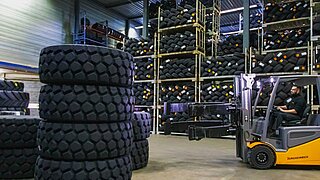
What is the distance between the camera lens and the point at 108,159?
10.0 ft

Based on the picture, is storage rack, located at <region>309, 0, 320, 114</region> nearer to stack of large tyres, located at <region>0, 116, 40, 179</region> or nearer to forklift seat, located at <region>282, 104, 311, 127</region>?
forklift seat, located at <region>282, 104, 311, 127</region>

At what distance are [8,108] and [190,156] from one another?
434 cm

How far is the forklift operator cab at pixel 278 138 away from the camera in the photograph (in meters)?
5.19

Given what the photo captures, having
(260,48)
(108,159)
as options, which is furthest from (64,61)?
(260,48)

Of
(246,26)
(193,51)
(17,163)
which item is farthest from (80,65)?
(246,26)

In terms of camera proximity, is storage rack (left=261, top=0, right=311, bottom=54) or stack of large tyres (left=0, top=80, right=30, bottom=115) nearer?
stack of large tyres (left=0, top=80, right=30, bottom=115)

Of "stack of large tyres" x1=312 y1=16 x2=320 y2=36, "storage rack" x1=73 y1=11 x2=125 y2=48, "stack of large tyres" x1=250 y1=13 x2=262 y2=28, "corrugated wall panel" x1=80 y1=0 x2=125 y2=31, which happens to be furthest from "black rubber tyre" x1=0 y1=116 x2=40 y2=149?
"corrugated wall panel" x1=80 y1=0 x2=125 y2=31

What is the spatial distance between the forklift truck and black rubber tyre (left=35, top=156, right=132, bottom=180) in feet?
8.55

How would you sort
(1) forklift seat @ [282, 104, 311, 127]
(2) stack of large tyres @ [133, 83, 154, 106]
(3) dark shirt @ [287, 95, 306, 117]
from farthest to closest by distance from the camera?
(2) stack of large tyres @ [133, 83, 154, 106], (3) dark shirt @ [287, 95, 306, 117], (1) forklift seat @ [282, 104, 311, 127]

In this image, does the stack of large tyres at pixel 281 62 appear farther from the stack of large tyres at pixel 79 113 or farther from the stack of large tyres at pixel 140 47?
the stack of large tyres at pixel 79 113

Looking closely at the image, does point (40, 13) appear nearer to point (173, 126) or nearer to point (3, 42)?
point (3, 42)

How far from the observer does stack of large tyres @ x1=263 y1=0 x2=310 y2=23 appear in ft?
33.7

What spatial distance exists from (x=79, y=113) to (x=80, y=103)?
0.32ft

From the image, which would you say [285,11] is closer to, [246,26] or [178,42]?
[246,26]
